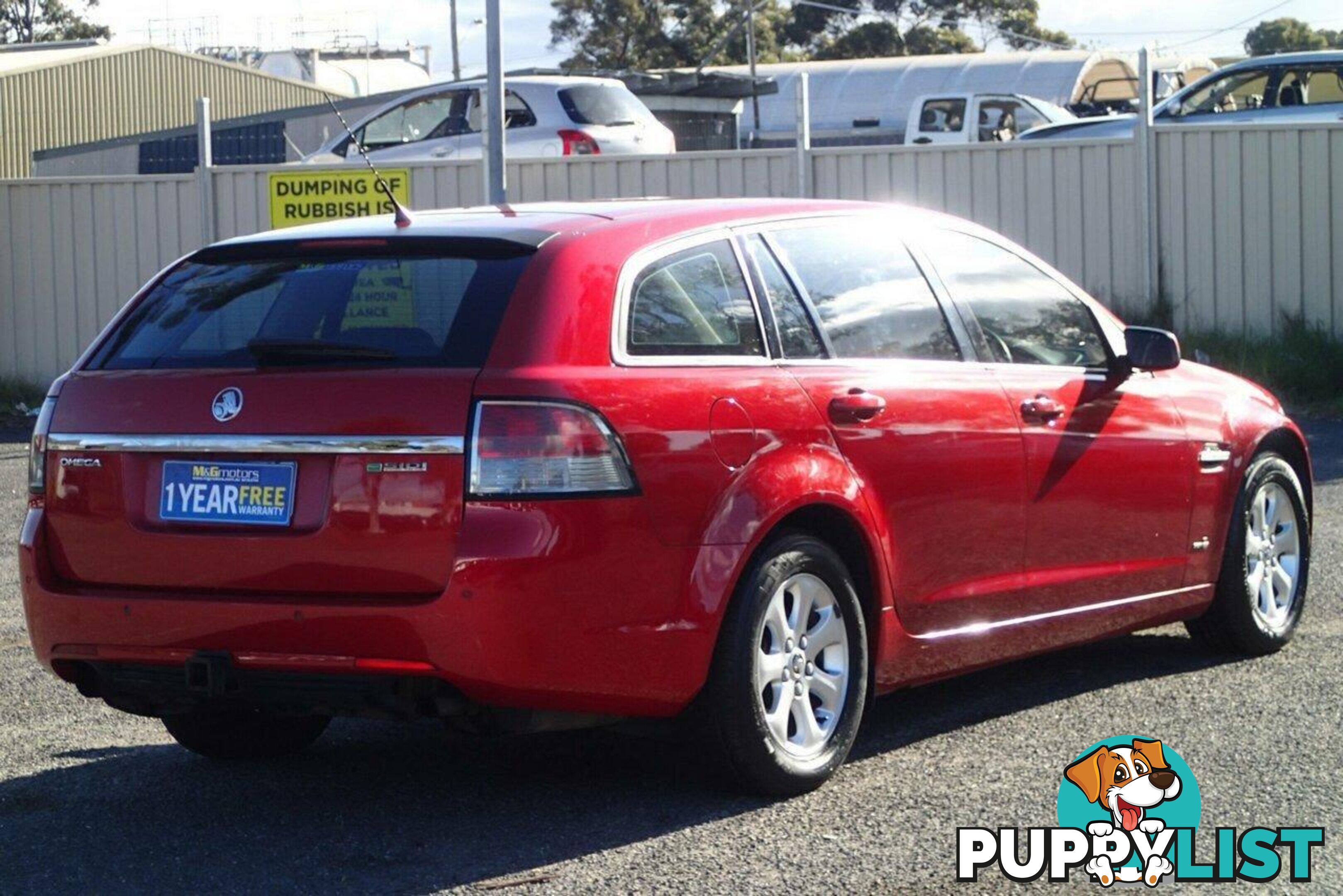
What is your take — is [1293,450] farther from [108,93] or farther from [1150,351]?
Result: [108,93]

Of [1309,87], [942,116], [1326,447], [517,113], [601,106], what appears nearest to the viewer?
[1326,447]

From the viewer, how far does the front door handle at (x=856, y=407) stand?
17.8ft

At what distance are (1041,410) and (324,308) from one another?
7.33 feet

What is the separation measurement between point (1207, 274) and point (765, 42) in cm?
5380

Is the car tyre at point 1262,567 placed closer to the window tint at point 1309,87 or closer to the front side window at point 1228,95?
the window tint at point 1309,87

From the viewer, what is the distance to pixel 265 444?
4.88m

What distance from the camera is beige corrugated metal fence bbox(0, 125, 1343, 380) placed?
50.3 ft

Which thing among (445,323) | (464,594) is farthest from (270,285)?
(464,594)

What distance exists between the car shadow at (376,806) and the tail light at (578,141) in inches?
614

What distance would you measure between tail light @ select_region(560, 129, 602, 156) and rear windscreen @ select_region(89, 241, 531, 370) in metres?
16.2

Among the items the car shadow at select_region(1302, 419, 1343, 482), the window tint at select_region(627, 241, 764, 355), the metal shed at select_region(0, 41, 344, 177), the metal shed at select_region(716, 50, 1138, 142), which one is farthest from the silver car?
the metal shed at select_region(0, 41, 344, 177)

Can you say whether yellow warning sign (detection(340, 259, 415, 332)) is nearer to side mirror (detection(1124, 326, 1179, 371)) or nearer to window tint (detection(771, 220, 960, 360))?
window tint (detection(771, 220, 960, 360))

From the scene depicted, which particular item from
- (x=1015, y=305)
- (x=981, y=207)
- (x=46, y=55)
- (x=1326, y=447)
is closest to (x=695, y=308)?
(x=1015, y=305)

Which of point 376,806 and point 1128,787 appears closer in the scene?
point 1128,787
